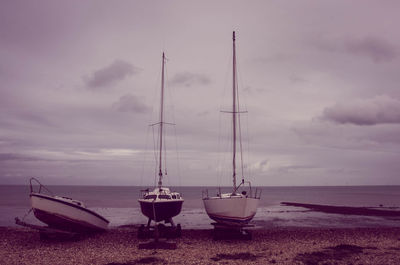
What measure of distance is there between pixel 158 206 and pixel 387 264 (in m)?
15.6

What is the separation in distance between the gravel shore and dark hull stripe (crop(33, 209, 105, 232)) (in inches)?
46.6

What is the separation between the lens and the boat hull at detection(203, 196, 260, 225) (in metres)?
25.3

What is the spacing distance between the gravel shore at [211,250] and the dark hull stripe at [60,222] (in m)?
1.18

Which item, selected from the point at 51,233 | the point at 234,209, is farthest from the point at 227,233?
the point at 51,233

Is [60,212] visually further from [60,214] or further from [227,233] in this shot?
[227,233]

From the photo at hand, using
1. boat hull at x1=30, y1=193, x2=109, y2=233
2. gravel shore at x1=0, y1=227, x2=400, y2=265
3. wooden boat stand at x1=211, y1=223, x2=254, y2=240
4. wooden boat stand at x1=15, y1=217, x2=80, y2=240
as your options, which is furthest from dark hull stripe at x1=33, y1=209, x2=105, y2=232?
wooden boat stand at x1=211, y1=223, x2=254, y2=240

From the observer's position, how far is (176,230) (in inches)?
1066

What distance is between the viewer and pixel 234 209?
25484mm

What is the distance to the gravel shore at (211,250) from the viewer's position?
18.6 metres

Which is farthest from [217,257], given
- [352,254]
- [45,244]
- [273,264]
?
[45,244]

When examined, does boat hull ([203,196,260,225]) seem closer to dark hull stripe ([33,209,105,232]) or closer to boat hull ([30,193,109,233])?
boat hull ([30,193,109,233])

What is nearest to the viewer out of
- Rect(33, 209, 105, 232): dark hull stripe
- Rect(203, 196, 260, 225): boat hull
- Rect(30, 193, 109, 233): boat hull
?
Rect(30, 193, 109, 233): boat hull

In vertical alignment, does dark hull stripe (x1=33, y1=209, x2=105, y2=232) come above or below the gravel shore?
above

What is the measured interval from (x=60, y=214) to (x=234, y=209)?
12.6m
